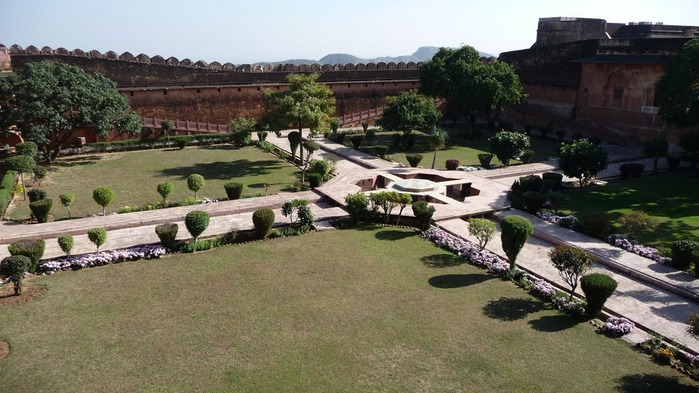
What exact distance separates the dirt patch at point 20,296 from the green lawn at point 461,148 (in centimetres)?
1763

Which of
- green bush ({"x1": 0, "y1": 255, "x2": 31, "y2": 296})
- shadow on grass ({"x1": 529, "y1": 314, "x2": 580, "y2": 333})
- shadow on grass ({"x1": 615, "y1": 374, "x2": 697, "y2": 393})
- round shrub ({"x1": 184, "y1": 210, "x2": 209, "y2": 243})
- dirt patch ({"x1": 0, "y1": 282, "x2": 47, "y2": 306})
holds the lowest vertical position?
shadow on grass ({"x1": 615, "y1": 374, "x2": 697, "y2": 393})

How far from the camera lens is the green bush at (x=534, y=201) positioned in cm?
1695

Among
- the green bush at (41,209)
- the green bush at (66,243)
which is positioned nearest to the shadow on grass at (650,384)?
the green bush at (66,243)

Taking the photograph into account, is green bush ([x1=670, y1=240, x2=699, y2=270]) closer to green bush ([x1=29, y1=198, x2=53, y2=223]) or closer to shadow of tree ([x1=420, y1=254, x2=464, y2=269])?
shadow of tree ([x1=420, y1=254, x2=464, y2=269])

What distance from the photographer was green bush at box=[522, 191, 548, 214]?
55.6 feet

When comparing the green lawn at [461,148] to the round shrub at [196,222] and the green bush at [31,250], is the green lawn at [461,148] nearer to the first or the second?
the round shrub at [196,222]

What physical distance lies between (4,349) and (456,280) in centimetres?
949

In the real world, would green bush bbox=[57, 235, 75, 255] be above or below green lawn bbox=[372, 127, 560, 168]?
below

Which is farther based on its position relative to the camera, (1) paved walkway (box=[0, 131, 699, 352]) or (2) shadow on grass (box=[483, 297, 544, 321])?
(1) paved walkway (box=[0, 131, 699, 352])

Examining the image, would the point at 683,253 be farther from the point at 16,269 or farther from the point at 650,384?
the point at 16,269

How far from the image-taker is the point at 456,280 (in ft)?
40.3

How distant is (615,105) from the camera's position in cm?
2975

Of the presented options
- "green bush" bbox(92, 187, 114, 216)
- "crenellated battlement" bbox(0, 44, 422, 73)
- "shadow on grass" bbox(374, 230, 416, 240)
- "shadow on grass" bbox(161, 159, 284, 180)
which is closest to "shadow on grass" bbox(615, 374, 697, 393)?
"shadow on grass" bbox(374, 230, 416, 240)

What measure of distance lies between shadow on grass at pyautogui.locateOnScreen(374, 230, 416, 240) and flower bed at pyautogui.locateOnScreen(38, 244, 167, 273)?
6194 millimetres
